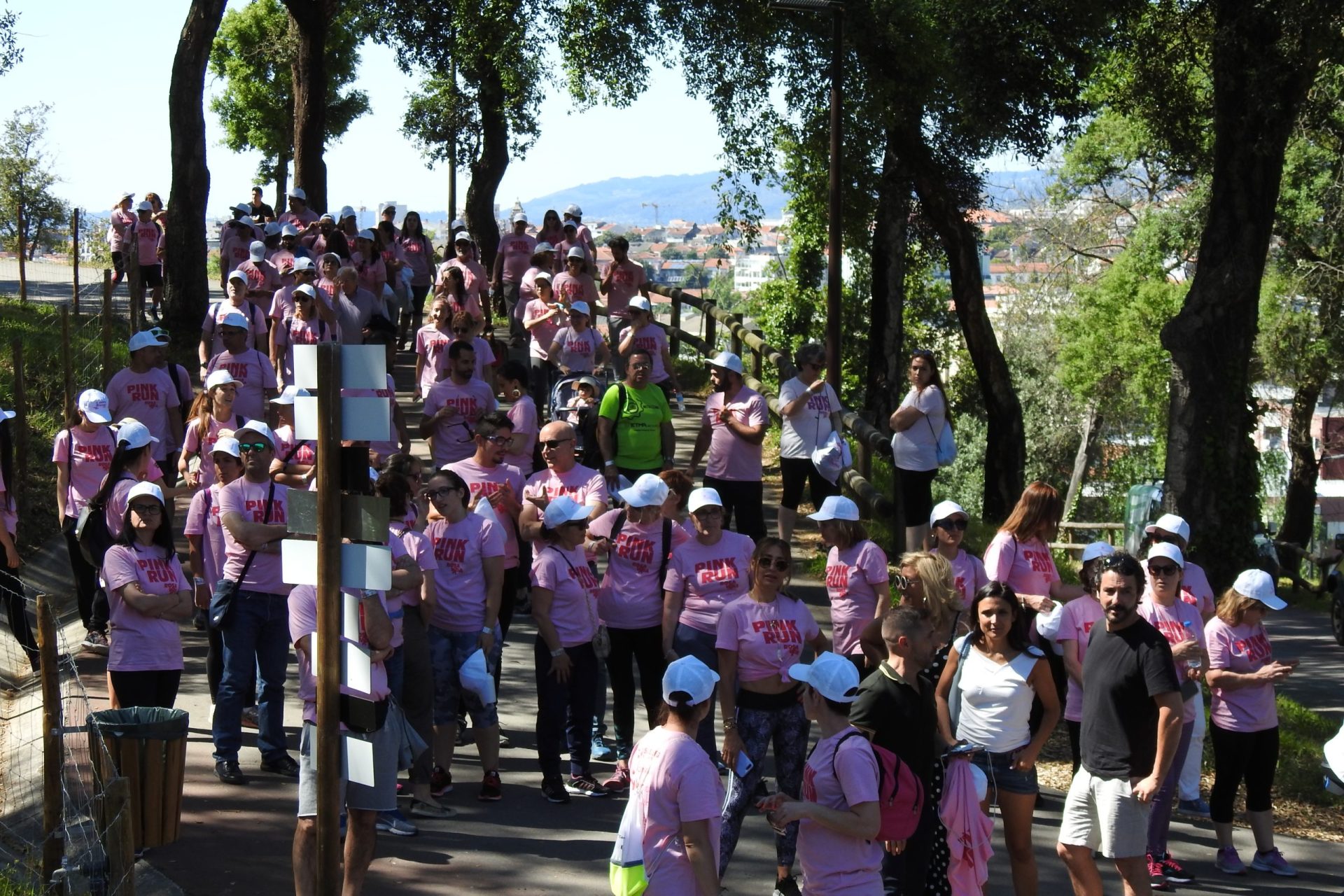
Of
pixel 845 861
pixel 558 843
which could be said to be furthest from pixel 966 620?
pixel 845 861

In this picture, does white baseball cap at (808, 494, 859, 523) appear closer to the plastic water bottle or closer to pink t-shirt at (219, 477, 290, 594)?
the plastic water bottle

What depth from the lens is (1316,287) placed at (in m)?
29.7

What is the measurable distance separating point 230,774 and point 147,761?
1400 millimetres

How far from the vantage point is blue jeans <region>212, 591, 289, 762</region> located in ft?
26.6

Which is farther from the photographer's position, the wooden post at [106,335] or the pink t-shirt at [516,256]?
the pink t-shirt at [516,256]

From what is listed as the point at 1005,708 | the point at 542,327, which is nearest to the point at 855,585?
the point at 1005,708

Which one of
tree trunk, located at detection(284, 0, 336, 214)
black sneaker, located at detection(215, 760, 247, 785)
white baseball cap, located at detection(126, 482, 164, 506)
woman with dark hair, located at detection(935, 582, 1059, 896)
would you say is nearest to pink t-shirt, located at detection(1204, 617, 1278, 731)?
woman with dark hair, located at detection(935, 582, 1059, 896)

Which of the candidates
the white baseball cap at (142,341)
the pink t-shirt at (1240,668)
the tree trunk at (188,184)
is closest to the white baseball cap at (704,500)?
the pink t-shirt at (1240,668)

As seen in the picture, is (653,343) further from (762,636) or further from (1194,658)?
(1194,658)

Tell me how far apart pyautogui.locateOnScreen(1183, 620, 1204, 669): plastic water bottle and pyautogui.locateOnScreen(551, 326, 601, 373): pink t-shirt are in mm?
6626

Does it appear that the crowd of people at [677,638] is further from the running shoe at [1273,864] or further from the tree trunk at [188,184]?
the tree trunk at [188,184]

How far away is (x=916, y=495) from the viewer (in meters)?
12.1

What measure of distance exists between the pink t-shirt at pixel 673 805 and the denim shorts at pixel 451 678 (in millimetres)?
2810

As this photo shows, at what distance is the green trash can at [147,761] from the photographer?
264 inches
